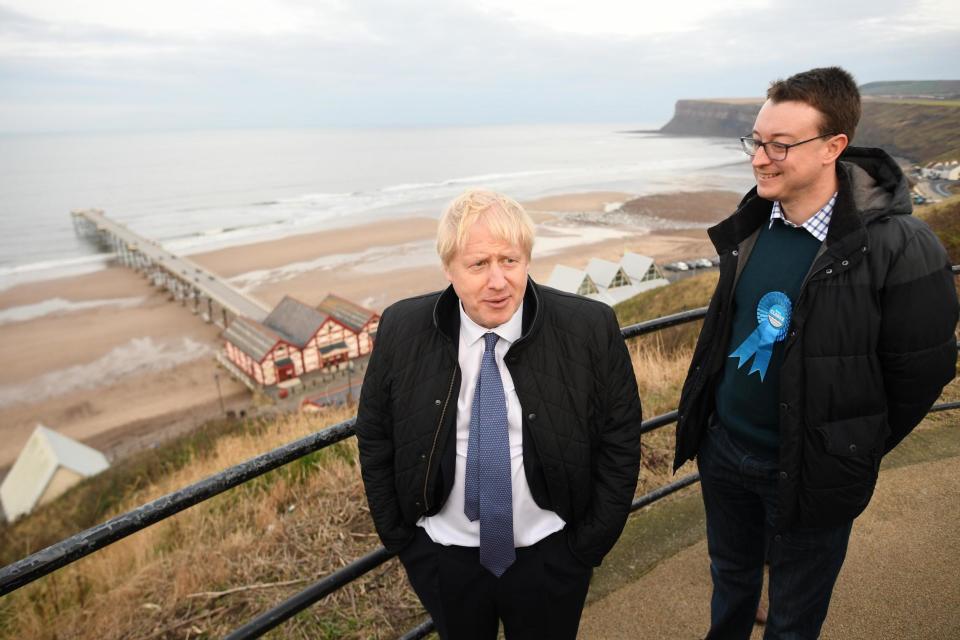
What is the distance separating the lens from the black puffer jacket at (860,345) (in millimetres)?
1610

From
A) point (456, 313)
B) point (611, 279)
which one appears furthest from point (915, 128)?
point (456, 313)

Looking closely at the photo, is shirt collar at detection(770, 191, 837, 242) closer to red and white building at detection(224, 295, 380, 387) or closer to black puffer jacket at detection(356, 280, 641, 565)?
black puffer jacket at detection(356, 280, 641, 565)

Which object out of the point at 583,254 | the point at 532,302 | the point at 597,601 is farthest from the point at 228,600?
the point at 583,254

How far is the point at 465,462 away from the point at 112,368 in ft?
69.9

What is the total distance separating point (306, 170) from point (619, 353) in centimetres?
7522

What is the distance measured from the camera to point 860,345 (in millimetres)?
1656

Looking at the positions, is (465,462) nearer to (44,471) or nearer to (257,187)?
(44,471)

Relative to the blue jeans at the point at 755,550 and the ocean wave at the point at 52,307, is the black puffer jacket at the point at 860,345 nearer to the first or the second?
the blue jeans at the point at 755,550

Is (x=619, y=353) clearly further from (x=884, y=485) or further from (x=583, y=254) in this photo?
(x=583, y=254)

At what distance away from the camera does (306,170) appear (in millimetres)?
71375

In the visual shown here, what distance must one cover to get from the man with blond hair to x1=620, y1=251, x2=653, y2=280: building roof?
2137 cm

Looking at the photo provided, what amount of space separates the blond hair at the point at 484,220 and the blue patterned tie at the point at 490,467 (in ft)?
0.90

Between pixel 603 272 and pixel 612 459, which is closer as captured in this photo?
pixel 612 459

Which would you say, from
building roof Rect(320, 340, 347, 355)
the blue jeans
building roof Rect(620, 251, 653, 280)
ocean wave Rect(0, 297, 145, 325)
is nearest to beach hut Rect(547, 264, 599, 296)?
building roof Rect(620, 251, 653, 280)
